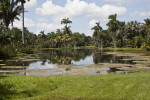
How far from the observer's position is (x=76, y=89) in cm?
1145

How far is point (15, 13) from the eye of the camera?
53.5 meters

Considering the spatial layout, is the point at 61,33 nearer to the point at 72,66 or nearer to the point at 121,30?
the point at 121,30

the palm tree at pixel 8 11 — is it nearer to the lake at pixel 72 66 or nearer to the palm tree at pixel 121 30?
the lake at pixel 72 66

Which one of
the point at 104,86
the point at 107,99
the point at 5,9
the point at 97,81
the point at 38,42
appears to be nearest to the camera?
the point at 107,99

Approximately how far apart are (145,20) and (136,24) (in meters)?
15.8

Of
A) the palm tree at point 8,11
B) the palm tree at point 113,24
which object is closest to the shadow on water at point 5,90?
the palm tree at point 8,11

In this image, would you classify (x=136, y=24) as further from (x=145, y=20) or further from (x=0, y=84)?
(x=0, y=84)

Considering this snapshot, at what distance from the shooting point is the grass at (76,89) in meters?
10.1

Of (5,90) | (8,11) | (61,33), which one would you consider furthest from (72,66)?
(61,33)

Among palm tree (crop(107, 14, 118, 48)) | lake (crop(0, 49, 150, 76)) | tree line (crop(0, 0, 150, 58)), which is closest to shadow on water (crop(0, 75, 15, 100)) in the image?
lake (crop(0, 49, 150, 76))

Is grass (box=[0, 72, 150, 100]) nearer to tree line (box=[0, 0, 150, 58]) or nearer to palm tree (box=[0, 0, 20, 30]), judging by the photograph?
tree line (box=[0, 0, 150, 58])

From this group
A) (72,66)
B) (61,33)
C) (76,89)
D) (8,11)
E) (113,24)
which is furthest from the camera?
(61,33)

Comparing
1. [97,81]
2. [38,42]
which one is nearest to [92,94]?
[97,81]

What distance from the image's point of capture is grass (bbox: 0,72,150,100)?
10133 mm
